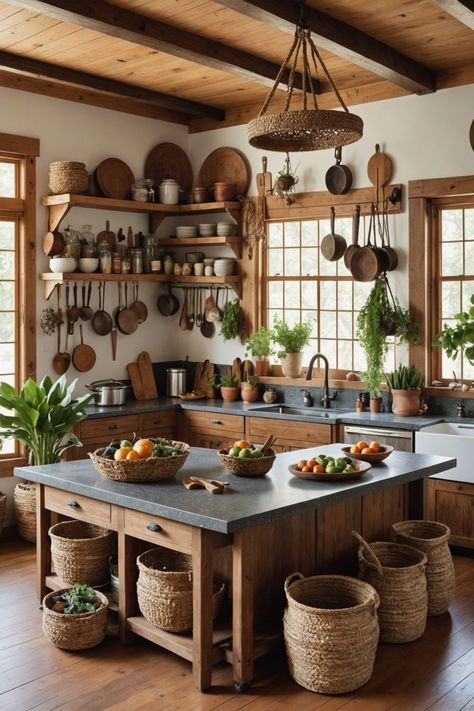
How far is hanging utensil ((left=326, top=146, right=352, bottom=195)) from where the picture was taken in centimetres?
643

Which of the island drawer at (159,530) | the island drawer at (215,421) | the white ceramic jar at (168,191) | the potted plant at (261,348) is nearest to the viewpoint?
the island drawer at (159,530)

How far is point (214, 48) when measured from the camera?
543 centimetres

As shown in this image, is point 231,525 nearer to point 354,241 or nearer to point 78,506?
point 78,506

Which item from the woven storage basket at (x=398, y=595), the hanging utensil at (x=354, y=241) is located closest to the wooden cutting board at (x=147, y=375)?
the hanging utensil at (x=354, y=241)

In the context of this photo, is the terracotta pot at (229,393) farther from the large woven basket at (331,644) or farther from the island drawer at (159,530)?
the large woven basket at (331,644)

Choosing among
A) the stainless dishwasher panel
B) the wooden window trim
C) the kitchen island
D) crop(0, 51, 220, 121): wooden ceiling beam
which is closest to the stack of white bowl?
crop(0, 51, 220, 121): wooden ceiling beam

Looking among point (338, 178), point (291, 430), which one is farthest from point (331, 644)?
point (338, 178)

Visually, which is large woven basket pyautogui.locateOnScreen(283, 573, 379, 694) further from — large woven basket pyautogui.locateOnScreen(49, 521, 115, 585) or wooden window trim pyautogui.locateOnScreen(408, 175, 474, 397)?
wooden window trim pyautogui.locateOnScreen(408, 175, 474, 397)

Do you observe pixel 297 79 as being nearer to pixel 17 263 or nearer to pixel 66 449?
pixel 17 263

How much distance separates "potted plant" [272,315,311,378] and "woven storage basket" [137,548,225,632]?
2.93 metres

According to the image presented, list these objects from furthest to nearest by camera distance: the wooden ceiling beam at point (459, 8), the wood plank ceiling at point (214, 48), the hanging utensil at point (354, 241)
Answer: the hanging utensil at point (354, 241) → the wood plank ceiling at point (214, 48) → the wooden ceiling beam at point (459, 8)

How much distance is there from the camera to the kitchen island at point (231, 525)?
3.58m

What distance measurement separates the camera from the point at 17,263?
639 cm

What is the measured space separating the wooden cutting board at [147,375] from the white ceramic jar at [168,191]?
1.33 meters
